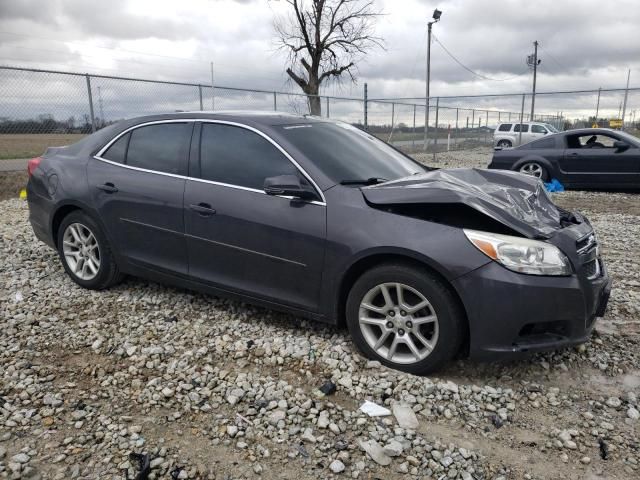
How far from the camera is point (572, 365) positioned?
3289 mm

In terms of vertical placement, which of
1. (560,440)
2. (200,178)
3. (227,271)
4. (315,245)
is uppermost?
(200,178)

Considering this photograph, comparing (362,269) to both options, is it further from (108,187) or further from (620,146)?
(620,146)

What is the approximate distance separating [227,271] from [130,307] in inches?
41.7

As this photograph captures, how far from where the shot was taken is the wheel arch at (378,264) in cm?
293

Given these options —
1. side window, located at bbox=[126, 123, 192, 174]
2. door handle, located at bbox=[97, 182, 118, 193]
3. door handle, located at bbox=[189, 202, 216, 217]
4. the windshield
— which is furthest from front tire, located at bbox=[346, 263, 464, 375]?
door handle, located at bbox=[97, 182, 118, 193]

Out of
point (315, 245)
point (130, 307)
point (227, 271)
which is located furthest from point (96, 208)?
point (315, 245)

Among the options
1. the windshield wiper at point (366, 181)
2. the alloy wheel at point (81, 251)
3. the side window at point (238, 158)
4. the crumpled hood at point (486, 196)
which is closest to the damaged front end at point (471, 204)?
the crumpled hood at point (486, 196)

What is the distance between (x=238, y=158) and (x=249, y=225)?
540 mm

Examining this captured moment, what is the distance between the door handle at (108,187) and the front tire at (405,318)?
2177 millimetres

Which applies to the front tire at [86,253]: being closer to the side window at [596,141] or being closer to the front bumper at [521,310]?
the front bumper at [521,310]

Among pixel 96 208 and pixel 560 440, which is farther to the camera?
pixel 96 208

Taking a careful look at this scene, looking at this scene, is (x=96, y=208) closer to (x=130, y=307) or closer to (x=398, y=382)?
(x=130, y=307)

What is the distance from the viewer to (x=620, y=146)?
10.2 meters

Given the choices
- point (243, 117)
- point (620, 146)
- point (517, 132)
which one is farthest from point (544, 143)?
point (517, 132)
